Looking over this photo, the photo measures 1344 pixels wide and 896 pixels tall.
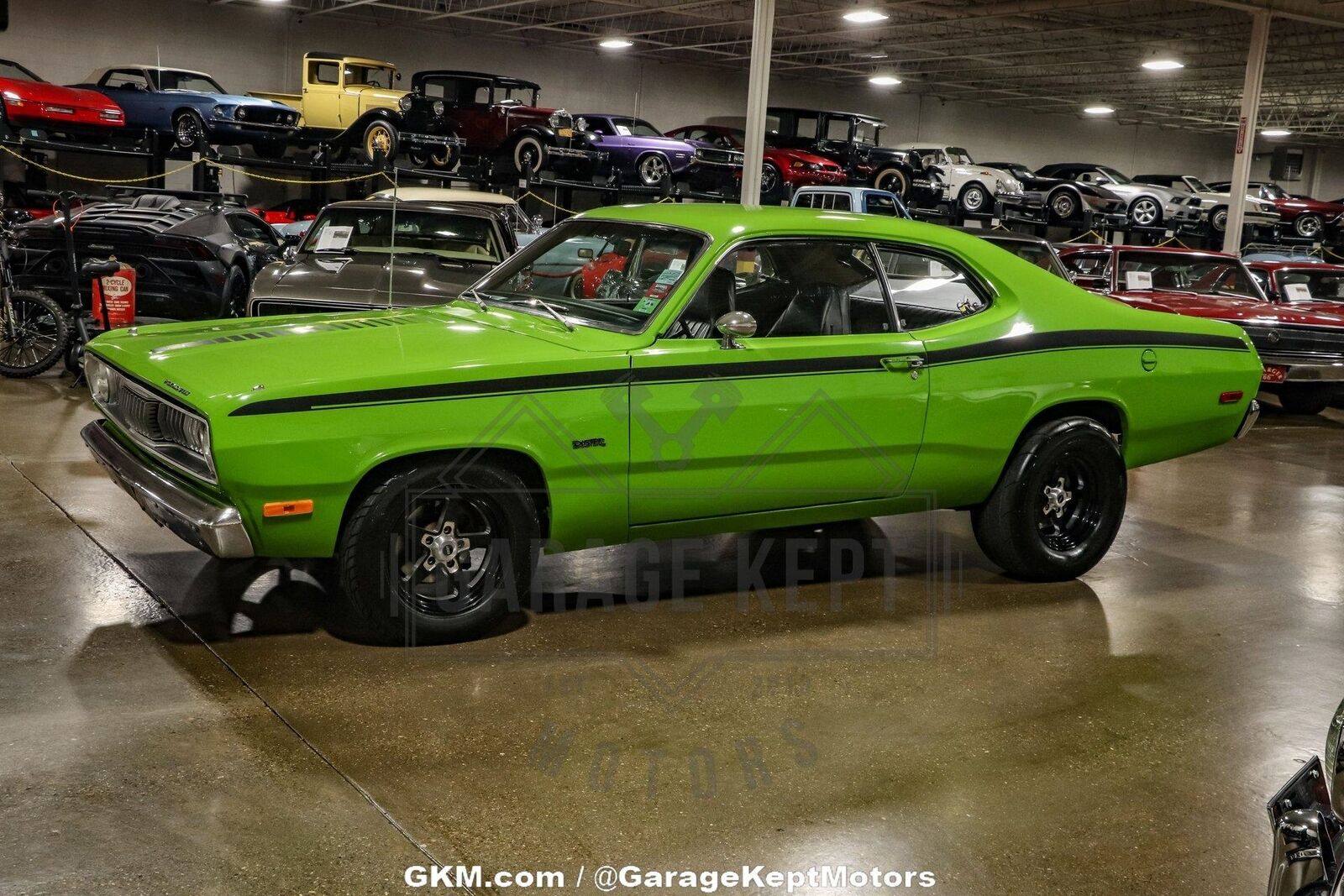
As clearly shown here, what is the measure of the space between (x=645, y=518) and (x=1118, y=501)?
239 cm

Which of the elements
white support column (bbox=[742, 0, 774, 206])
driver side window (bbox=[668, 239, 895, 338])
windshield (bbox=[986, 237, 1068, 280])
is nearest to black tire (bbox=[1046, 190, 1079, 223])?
windshield (bbox=[986, 237, 1068, 280])

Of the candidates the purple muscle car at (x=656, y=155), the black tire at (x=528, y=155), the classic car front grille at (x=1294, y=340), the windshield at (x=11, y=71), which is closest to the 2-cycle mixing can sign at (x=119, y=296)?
the windshield at (x=11, y=71)

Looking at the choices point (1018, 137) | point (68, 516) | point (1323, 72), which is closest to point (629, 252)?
point (68, 516)

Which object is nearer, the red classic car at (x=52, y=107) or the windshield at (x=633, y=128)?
the red classic car at (x=52, y=107)

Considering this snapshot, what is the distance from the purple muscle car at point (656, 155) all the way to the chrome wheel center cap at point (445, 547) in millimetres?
15388

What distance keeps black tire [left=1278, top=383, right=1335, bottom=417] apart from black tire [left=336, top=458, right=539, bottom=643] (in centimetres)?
1026

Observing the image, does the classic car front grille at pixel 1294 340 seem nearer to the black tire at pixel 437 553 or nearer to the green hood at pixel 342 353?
the green hood at pixel 342 353

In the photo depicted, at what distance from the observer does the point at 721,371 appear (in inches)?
187

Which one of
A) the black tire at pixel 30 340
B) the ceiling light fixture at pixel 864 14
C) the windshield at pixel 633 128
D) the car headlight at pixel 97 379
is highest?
the ceiling light fixture at pixel 864 14

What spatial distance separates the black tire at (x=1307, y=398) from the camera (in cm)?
1234

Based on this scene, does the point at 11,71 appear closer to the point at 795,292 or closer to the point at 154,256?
the point at 154,256

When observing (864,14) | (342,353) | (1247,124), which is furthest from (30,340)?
(864,14)

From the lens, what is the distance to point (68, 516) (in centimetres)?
602

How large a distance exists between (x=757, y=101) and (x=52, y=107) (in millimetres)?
10047
